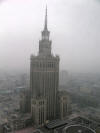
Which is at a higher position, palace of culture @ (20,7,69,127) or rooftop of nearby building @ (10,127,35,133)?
palace of culture @ (20,7,69,127)

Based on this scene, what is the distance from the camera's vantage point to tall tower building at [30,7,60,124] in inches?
993

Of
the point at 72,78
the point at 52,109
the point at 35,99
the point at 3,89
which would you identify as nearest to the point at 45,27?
the point at 35,99

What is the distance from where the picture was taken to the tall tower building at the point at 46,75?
25.2m

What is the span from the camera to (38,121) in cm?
2305

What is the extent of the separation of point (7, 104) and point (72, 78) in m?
31.8

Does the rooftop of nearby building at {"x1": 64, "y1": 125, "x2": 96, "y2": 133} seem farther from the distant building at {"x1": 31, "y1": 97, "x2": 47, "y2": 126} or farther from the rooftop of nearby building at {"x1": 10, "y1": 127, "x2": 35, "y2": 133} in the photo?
the rooftop of nearby building at {"x1": 10, "y1": 127, "x2": 35, "y2": 133}

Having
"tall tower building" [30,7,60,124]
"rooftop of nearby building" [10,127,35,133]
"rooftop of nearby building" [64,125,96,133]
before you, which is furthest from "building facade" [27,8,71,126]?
"rooftop of nearby building" [64,125,96,133]

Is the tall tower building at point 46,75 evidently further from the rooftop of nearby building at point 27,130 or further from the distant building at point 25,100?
the rooftop of nearby building at point 27,130

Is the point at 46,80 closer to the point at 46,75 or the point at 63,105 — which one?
the point at 46,75

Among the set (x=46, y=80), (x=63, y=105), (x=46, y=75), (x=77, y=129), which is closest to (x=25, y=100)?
(x=46, y=80)

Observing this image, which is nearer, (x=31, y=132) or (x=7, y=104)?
(x=31, y=132)

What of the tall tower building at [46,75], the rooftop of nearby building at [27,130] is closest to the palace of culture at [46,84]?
the tall tower building at [46,75]

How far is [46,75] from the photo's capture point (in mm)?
25578

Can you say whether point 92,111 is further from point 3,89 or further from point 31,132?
point 3,89
